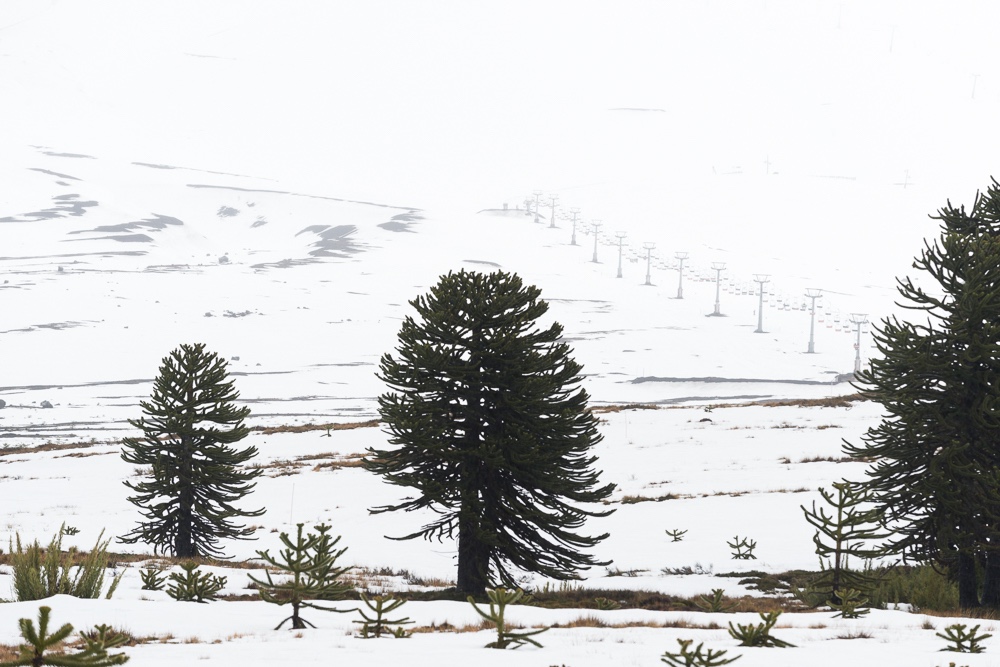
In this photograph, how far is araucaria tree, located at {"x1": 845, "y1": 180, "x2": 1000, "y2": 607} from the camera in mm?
15164

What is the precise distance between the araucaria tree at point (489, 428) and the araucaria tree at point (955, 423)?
5.64 m

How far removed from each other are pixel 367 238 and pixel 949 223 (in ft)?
558

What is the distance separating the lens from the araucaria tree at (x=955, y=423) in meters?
15.2

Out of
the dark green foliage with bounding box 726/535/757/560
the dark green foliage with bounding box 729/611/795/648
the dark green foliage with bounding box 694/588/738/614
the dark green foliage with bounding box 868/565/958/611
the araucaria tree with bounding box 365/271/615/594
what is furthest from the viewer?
the dark green foliage with bounding box 726/535/757/560

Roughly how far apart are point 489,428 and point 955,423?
28.4 ft

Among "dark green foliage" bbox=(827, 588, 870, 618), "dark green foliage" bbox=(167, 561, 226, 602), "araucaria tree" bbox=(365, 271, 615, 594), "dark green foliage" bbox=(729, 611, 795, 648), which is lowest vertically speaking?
"dark green foliage" bbox=(167, 561, 226, 602)

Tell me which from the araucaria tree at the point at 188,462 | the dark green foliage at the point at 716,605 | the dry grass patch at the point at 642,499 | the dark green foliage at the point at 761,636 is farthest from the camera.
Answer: the dry grass patch at the point at 642,499

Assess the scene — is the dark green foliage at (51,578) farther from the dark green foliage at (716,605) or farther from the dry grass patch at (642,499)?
the dry grass patch at (642,499)

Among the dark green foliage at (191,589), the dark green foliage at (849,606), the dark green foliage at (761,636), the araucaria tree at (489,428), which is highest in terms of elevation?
the araucaria tree at (489,428)

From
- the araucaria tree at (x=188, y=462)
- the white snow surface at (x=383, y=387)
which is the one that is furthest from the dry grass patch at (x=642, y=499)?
the araucaria tree at (x=188, y=462)

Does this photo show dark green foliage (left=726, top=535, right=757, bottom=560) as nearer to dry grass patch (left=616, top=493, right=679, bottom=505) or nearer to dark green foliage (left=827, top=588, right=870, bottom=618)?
dark green foliage (left=827, top=588, right=870, bottom=618)

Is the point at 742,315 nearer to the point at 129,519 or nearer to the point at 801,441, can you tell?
the point at 801,441

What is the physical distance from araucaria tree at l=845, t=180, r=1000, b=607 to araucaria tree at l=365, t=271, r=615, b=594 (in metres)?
5.64

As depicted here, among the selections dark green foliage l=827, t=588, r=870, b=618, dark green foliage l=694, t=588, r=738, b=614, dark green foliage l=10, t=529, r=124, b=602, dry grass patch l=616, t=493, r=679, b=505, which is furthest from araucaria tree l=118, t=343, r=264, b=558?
dark green foliage l=827, t=588, r=870, b=618
